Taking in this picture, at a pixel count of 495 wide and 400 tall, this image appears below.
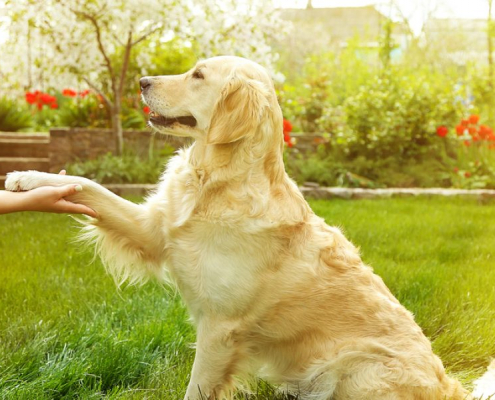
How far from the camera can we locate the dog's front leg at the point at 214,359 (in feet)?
7.47

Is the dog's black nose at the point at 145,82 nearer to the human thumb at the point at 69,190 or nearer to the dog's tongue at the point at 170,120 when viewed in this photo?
the dog's tongue at the point at 170,120

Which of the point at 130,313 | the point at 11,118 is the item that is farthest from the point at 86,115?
the point at 130,313

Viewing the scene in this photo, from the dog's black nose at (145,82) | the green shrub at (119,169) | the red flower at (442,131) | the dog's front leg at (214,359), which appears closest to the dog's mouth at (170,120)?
the dog's black nose at (145,82)

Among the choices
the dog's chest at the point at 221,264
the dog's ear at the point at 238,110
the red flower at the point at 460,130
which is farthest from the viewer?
the red flower at the point at 460,130

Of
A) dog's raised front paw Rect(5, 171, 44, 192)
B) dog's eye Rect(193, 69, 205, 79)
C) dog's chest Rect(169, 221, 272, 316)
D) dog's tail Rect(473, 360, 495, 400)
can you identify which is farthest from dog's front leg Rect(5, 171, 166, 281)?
dog's tail Rect(473, 360, 495, 400)

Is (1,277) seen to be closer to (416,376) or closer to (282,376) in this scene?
(282,376)

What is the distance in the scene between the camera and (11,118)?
32.1 ft

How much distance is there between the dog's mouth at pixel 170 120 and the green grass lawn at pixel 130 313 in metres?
1.00

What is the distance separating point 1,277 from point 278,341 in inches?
87.5

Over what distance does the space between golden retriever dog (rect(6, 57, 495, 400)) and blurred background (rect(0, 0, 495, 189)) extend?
496 centimetres

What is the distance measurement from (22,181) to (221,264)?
895 millimetres

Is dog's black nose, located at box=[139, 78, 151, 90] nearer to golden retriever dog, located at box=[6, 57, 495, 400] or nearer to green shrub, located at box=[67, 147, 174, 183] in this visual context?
golden retriever dog, located at box=[6, 57, 495, 400]

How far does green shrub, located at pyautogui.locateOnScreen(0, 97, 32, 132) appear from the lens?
977 cm

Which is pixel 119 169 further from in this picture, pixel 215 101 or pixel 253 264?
pixel 253 264
